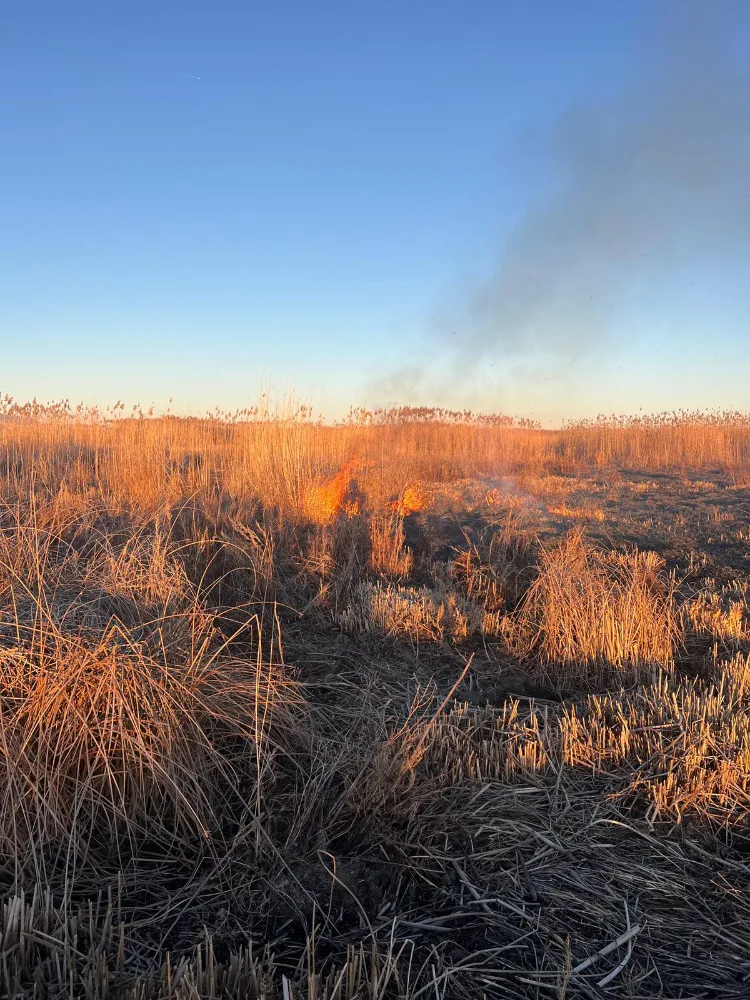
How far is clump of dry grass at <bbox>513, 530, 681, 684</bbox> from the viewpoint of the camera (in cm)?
314

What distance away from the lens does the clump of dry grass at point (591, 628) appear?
314cm

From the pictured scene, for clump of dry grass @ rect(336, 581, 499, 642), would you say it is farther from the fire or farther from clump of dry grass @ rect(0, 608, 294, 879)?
the fire

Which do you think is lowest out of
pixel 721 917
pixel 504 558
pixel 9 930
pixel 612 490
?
pixel 721 917

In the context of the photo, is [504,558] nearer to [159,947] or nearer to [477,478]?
[159,947]

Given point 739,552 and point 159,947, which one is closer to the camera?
point 159,947

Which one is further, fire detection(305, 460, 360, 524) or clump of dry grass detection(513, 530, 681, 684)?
fire detection(305, 460, 360, 524)

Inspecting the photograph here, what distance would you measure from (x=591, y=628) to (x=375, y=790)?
180 centimetres

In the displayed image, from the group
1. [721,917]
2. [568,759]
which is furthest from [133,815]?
[721,917]

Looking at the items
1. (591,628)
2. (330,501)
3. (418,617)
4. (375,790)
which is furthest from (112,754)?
(330,501)

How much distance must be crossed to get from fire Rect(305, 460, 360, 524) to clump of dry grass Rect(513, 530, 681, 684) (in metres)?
2.72

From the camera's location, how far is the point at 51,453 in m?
8.01

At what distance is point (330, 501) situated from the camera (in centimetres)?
632

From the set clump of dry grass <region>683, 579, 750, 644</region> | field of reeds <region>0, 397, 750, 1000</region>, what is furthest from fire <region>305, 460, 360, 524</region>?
clump of dry grass <region>683, 579, 750, 644</region>

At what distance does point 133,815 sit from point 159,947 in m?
0.50
